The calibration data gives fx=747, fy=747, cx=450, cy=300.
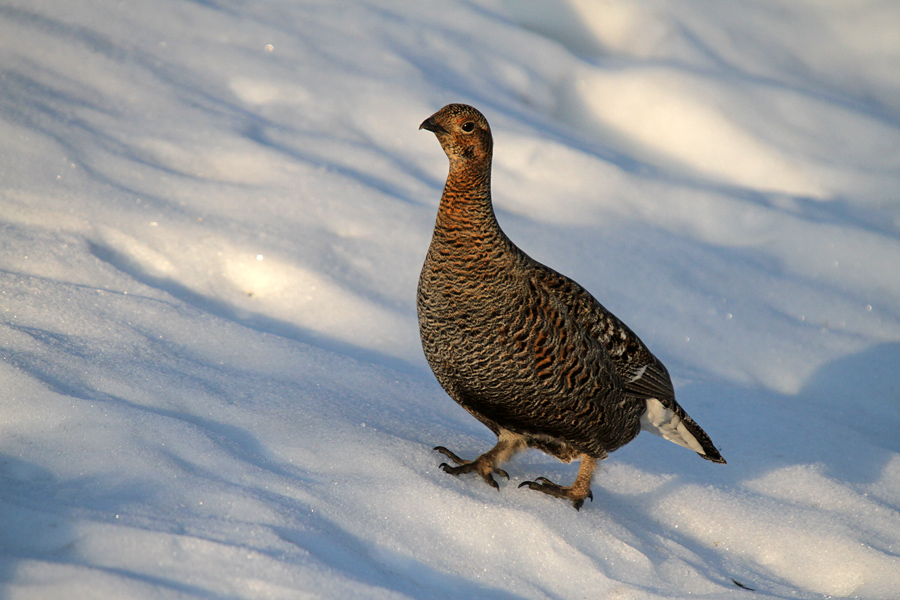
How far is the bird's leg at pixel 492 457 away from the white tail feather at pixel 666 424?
771 millimetres

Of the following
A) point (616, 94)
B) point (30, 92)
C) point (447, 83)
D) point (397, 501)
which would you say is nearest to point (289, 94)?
point (447, 83)

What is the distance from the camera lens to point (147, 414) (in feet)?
11.3

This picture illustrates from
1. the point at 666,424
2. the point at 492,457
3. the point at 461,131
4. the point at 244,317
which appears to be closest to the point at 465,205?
the point at 461,131

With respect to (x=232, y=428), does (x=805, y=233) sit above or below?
above

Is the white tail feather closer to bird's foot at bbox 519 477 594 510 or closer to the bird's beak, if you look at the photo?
bird's foot at bbox 519 477 594 510

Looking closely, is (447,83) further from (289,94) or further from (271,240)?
(271,240)

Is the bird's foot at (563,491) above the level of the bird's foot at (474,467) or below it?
above

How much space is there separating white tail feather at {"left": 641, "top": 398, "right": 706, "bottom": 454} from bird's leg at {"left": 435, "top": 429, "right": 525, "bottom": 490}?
771 millimetres

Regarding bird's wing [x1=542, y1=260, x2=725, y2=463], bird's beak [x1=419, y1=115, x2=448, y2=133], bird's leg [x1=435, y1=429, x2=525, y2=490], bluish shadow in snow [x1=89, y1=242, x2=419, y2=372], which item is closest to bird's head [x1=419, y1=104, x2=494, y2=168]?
bird's beak [x1=419, y1=115, x2=448, y2=133]

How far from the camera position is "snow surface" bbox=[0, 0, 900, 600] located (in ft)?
10.3

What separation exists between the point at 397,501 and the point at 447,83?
18.9 ft

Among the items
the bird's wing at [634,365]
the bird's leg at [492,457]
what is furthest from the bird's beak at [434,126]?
the bird's leg at [492,457]

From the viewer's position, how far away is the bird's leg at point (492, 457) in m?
4.01

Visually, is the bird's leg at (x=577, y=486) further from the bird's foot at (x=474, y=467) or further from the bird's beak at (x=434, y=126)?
the bird's beak at (x=434, y=126)
